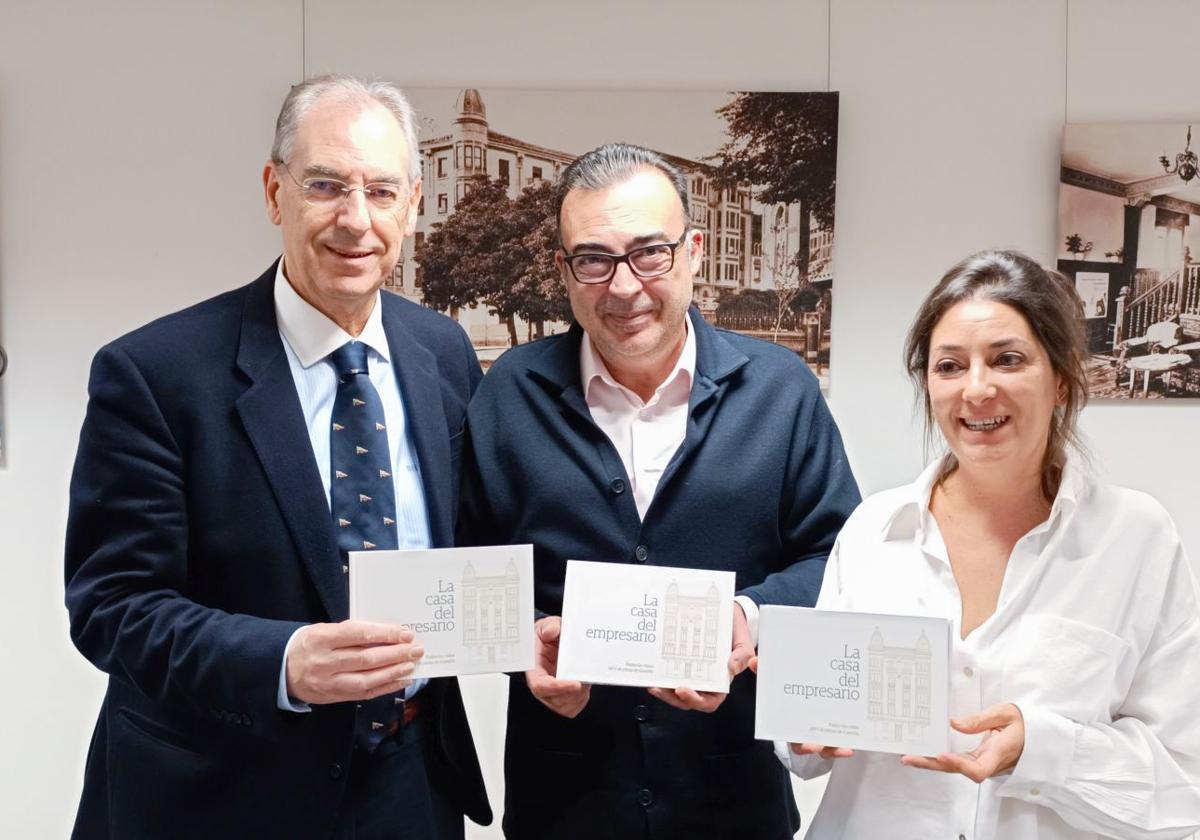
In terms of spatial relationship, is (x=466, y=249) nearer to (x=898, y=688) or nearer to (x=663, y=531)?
(x=663, y=531)

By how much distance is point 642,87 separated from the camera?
344cm

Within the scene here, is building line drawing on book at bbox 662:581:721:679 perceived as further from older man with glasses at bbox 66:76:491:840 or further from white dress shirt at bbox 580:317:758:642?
older man with glasses at bbox 66:76:491:840

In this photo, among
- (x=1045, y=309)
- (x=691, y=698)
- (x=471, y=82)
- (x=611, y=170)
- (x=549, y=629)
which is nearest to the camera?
(x=1045, y=309)

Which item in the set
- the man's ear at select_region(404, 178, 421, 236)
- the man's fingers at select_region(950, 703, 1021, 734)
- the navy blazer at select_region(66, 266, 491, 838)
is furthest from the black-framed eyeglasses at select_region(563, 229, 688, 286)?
the man's fingers at select_region(950, 703, 1021, 734)

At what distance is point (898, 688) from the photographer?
5.34 ft

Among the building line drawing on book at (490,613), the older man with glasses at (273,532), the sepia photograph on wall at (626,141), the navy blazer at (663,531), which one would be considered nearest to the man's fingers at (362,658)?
the older man with glasses at (273,532)

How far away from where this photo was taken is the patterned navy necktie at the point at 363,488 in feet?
5.89

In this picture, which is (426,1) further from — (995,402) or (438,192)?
(995,402)

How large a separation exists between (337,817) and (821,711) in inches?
32.2

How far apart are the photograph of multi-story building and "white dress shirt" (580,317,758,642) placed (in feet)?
1.89

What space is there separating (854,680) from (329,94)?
130cm

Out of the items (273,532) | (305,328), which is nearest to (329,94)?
(305,328)

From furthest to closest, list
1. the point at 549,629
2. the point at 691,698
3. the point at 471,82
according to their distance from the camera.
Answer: the point at 471,82 → the point at 549,629 → the point at 691,698

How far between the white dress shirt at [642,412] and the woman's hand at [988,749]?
0.72 meters
